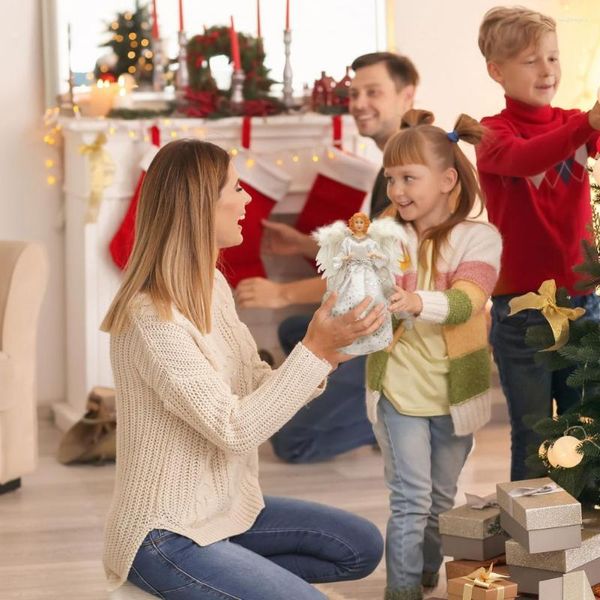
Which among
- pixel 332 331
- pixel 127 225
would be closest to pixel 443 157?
pixel 332 331

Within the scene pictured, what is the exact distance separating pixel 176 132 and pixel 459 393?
2064 millimetres

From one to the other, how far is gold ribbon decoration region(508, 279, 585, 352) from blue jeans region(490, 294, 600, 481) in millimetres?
238

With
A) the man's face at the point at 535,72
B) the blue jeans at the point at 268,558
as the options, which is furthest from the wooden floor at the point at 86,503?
the man's face at the point at 535,72

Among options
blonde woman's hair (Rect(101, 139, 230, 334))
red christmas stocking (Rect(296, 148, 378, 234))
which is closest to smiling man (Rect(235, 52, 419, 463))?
red christmas stocking (Rect(296, 148, 378, 234))

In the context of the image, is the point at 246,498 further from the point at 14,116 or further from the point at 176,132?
the point at 14,116

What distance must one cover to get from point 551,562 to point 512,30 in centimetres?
124

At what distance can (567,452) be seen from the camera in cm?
248

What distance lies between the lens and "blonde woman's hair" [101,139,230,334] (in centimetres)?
220

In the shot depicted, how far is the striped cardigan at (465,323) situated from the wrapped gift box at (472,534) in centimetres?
18

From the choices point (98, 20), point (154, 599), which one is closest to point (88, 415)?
point (98, 20)

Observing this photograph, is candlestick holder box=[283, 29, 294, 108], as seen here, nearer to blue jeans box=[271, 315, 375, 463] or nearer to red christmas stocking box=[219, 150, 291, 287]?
red christmas stocking box=[219, 150, 291, 287]

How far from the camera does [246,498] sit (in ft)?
7.77

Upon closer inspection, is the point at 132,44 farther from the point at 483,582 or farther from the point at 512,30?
the point at 483,582

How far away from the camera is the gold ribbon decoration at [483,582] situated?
2457 millimetres
